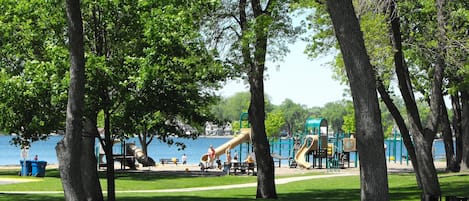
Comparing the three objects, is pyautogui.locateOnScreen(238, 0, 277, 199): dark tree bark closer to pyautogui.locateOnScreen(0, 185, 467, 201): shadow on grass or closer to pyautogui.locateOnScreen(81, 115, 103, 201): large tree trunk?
pyautogui.locateOnScreen(0, 185, 467, 201): shadow on grass

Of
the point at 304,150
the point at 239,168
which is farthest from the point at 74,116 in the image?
the point at 304,150

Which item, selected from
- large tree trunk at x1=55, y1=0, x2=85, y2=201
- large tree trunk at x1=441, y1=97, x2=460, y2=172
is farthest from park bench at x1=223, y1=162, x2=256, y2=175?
large tree trunk at x1=55, y1=0, x2=85, y2=201

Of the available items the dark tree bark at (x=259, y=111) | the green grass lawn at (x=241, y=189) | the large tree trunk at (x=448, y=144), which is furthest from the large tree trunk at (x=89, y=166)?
the large tree trunk at (x=448, y=144)

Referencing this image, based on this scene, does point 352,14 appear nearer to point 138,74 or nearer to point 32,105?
point 138,74

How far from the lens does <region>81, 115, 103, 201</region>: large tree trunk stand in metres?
20.1

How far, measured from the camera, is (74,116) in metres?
13.8

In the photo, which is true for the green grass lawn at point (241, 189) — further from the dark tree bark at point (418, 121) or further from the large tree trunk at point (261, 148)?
the dark tree bark at point (418, 121)

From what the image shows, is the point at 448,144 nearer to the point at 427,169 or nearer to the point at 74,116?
the point at 427,169

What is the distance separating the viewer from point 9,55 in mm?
19547

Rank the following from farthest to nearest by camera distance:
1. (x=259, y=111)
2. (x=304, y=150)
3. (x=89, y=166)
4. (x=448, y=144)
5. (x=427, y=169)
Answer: (x=304, y=150), (x=448, y=144), (x=259, y=111), (x=89, y=166), (x=427, y=169)

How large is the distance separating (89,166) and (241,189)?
29.7 feet

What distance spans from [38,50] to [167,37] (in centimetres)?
341

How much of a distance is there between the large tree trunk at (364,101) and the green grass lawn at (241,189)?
11681mm

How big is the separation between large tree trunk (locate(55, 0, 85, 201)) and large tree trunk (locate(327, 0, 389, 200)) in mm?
5834
